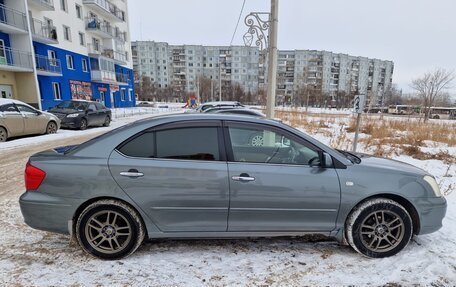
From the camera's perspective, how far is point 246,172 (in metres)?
2.72

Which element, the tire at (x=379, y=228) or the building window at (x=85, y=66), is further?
the building window at (x=85, y=66)

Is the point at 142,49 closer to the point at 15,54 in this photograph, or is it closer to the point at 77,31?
the point at 77,31

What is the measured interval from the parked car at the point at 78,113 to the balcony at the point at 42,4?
42.8ft

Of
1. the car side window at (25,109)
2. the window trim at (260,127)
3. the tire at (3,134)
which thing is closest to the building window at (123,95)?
the car side window at (25,109)

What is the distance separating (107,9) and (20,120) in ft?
92.0

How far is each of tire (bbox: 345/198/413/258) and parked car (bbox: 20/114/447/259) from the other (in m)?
0.01

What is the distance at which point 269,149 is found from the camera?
132 inches

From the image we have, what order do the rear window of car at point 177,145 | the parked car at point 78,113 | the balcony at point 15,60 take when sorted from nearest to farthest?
the rear window of car at point 177,145 < the parked car at point 78,113 < the balcony at point 15,60

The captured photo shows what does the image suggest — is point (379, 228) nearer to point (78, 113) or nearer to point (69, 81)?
point (78, 113)

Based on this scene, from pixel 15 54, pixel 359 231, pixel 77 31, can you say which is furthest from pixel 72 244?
pixel 77 31

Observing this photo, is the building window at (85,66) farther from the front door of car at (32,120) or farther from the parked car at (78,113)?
the front door of car at (32,120)

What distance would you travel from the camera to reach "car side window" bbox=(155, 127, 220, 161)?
2.78 metres

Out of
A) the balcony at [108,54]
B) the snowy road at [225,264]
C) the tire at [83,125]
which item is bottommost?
the snowy road at [225,264]

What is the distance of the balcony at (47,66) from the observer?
22.1 m
